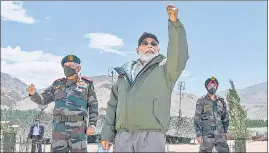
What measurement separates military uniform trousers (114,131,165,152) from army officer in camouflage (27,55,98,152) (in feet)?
8.11

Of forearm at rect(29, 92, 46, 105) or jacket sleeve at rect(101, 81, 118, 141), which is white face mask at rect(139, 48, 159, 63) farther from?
forearm at rect(29, 92, 46, 105)

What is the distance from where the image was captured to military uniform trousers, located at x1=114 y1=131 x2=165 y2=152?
4.50 m

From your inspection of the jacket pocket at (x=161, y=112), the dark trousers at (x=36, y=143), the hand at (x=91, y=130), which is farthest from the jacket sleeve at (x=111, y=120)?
the dark trousers at (x=36, y=143)

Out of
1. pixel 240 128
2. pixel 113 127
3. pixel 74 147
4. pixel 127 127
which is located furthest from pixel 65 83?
pixel 240 128

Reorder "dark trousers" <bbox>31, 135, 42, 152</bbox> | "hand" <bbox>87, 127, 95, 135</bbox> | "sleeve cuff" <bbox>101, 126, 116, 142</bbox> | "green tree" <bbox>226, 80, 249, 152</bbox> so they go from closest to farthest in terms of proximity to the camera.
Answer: "sleeve cuff" <bbox>101, 126, 116, 142</bbox> → "hand" <bbox>87, 127, 95, 135</bbox> → "dark trousers" <bbox>31, 135, 42, 152</bbox> → "green tree" <bbox>226, 80, 249, 152</bbox>

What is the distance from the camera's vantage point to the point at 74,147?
7.08m

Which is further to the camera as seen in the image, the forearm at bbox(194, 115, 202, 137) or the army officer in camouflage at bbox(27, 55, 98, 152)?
the forearm at bbox(194, 115, 202, 137)

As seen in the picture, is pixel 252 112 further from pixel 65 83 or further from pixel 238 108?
pixel 65 83

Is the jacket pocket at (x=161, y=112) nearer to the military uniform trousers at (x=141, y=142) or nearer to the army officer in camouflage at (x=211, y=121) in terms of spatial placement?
the military uniform trousers at (x=141, y=142)

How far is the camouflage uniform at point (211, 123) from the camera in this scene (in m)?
9.57

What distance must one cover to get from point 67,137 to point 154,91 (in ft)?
9.36

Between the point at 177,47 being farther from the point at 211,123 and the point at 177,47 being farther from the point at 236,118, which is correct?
the point at 236,118

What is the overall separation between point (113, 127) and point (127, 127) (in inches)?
18.6

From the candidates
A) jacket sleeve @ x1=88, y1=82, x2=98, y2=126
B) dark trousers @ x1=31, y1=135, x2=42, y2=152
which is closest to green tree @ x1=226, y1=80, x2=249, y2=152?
dark trousers @ x1=31, y1=135, x2=42, y2=152
